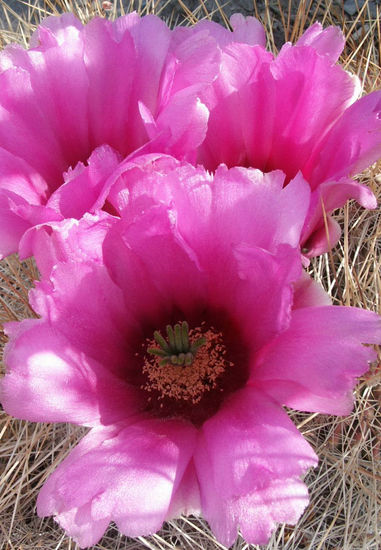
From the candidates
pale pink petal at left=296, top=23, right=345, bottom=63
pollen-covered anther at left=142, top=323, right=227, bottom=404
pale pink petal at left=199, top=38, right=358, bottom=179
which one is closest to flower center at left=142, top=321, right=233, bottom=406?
pollen-covered anther at left=142, top=323, right=227, bottom=404

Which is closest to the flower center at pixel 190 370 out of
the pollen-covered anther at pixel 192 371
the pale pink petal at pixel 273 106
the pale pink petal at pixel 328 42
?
the pollen-covered anther at pixel 192 371

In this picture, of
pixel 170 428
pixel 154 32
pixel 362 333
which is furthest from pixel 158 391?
pixel 154 32

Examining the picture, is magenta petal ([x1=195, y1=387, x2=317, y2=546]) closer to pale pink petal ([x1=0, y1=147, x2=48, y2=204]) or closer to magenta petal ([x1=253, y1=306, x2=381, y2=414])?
magenta petal ([x1=253, y1=306, x2=381, y2=414])

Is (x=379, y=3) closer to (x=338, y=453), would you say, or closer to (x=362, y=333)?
(x=338, y=453)

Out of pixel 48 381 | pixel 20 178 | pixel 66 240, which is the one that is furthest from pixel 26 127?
pixel 48 381

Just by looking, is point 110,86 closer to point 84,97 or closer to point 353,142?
point 84,97

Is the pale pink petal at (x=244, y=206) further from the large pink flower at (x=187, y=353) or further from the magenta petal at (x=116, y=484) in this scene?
the magenta petal at (x=116, y=484)
